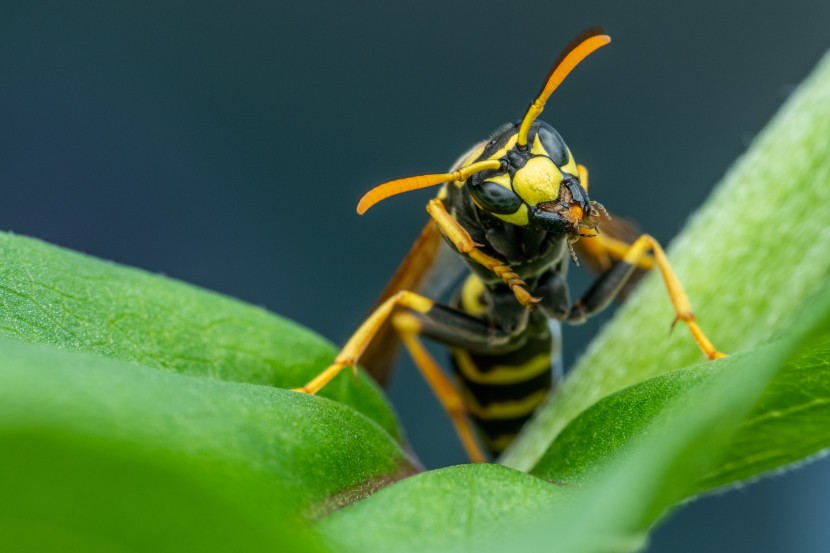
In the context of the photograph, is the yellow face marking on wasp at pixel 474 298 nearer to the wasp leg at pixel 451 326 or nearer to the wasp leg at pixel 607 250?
the wasp leg at pixel 451 326

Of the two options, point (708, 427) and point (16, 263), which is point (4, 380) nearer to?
point (708, 427)

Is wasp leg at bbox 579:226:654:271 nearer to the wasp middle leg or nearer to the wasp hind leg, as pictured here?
the wasp middle leg

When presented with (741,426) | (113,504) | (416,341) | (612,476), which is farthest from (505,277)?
(113,504)

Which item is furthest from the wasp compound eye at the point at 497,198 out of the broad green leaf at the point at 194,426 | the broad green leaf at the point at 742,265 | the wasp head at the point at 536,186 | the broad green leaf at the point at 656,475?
the broad green leaf at the point at 656,475

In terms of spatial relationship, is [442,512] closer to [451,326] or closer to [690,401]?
[690,401]

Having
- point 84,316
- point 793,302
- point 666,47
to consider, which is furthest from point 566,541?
point 666,47

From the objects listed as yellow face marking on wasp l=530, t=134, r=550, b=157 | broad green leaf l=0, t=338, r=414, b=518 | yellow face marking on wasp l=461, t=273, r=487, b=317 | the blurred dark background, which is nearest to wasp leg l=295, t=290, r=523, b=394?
yellow face marking on wasp l=461, t=273, r=487, b=317
